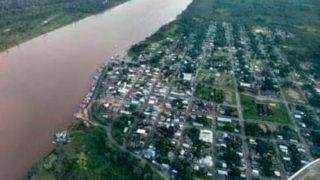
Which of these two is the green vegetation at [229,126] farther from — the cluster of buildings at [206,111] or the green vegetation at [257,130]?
the green vegetation at [257,130]

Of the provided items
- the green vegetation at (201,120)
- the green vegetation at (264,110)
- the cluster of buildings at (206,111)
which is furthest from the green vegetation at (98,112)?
the green vegetation at (264,110)

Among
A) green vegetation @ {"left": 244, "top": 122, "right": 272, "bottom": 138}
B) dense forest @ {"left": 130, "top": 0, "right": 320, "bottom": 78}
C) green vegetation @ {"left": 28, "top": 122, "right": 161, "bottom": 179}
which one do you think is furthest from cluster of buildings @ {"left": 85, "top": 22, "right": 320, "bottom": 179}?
dense forest @ {"left": 130, "top": 0, "right": 320, "bottom": 78}

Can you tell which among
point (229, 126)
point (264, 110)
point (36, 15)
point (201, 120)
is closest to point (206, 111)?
point (201, 120)

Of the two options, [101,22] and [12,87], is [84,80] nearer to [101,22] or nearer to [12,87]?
[12,87]

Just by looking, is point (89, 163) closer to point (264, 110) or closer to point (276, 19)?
point (264, 110)

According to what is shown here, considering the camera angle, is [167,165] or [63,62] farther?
[63,62]

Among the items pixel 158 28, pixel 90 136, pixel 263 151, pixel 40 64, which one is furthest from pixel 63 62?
pixel 263 151
